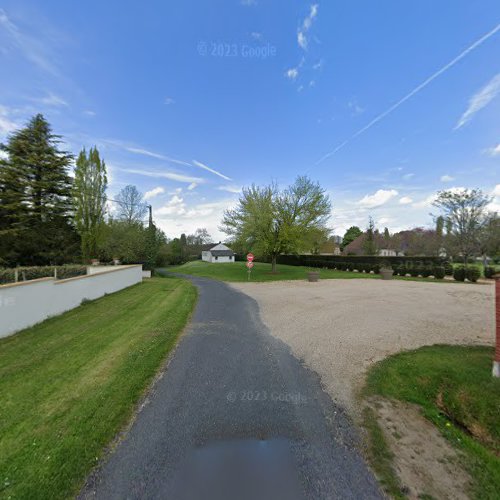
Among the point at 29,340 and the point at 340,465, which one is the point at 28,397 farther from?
the point at 340,465

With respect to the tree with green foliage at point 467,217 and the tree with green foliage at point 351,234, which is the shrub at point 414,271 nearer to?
the tree with green foliage at point 467,217

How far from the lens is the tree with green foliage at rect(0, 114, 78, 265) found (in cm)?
1686

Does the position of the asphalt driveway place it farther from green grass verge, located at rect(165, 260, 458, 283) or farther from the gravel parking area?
green grass verge, located at rect(165, 260, 458, 283)

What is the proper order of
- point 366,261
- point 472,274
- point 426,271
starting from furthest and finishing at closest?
point 366,261, point 426,271, point 472,274

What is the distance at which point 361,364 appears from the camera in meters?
4.56

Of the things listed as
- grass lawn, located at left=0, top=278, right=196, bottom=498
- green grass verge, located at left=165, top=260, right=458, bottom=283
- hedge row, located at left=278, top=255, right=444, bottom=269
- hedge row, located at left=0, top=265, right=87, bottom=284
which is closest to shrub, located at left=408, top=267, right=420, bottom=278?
hedge row, located at left=278, top=255, right=444, bottom=269

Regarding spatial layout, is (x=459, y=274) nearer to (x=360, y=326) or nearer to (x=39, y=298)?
(x=360, y=326)

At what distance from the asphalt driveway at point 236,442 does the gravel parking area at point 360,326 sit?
68 centimetres

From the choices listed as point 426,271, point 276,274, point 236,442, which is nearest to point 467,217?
point 426,271

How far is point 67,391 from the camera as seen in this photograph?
349 cm

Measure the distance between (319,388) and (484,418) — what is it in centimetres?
209

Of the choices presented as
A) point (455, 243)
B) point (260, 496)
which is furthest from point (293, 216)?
point (260, 496)

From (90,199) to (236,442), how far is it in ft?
81.0

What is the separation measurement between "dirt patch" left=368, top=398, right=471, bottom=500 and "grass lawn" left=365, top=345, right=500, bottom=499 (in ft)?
0.33
